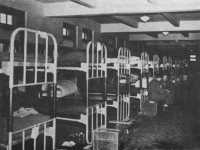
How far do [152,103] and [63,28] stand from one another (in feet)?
11.6

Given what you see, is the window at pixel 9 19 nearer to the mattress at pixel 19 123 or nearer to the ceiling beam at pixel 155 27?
the mattress at pixel 19 123

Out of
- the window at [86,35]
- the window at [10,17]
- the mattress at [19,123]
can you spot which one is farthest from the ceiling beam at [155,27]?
the mattress at [19,123]

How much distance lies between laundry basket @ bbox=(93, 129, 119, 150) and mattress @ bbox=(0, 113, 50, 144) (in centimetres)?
133

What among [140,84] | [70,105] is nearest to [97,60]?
[70,105]

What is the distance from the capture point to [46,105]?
4707 millimetres

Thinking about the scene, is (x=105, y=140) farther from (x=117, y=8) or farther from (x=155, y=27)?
(x=155, y=27)

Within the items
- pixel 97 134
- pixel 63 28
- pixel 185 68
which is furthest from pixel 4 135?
pixel 185 68

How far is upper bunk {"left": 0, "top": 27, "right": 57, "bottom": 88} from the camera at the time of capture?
139 inches

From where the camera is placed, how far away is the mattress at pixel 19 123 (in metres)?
3.65

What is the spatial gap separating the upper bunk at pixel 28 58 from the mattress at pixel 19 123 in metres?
0.47

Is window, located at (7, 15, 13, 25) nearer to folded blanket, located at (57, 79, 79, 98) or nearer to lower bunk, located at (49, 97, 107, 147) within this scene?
folded blanket, located at (57, 79, 79, 98)

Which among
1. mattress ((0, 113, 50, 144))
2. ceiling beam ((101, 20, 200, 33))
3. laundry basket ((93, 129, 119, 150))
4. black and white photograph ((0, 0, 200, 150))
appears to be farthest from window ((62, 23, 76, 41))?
mattress ((0, 113, 50, 144))

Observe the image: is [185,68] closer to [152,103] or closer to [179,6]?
[152,103]

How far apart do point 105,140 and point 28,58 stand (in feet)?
6.76
